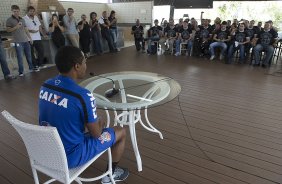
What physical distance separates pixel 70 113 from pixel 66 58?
33 centimetres

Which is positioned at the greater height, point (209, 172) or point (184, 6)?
point (184, 6)

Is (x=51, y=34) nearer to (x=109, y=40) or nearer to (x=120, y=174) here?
(x=109, y=40)

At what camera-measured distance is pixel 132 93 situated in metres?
2.10

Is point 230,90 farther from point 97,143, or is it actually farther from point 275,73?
point 97,143

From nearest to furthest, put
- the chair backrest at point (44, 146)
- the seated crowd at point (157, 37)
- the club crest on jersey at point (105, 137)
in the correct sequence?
1. the chair backrest at point (44, 146)
2. the club crest on jersey at point (105, 137)
3. the seated crowd at point (157, 37)

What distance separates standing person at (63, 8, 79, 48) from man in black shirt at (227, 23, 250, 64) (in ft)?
13.8

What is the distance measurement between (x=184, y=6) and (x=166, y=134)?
23.6ft

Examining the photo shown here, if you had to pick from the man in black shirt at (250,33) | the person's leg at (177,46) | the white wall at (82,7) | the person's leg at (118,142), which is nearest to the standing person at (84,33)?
the white wall at (82,7)

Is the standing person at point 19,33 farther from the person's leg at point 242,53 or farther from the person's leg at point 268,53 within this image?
the person's leg at point 268,53

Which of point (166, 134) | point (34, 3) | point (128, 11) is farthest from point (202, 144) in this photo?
point (128, 11)

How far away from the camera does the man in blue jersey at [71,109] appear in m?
1.28

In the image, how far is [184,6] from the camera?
856 cm

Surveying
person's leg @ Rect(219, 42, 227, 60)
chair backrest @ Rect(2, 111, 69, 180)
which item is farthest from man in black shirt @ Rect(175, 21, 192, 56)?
chair backrest @ Rect(2, 111, 69, 180)

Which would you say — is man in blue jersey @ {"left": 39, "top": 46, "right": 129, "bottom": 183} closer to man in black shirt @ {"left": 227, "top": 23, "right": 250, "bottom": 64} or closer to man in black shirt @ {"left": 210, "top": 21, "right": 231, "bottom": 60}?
man in black shirt @ {"left": 227, "top": 23, "right": 250, "bottom": 64}
